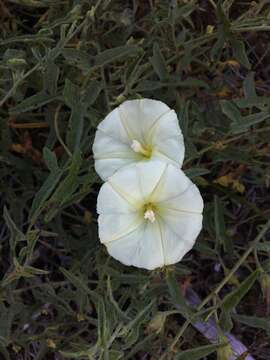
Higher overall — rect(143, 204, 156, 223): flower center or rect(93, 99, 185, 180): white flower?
rect(93, 99, 185, 180): white flower

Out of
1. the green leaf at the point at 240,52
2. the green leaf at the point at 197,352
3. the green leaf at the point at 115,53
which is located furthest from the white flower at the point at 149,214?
the green leaf at the point at 240,52

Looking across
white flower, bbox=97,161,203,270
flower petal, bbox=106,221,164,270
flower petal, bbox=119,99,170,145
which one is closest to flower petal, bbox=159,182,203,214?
white flower, bbox=97,161,203,270

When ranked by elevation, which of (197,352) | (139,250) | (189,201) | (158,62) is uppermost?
(158,62)

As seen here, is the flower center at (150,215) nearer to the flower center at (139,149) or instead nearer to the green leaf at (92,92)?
the flower center at (139,149)

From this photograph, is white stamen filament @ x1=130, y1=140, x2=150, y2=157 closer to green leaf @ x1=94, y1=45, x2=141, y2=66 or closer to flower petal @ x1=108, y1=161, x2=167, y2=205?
flower petal @ x1=108, y1=161, x2=167, y2=205

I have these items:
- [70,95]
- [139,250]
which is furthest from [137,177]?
[70,95]

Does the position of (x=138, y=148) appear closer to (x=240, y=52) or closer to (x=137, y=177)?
A: (x=137, y=177)

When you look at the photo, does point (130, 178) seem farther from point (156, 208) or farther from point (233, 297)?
point (233, 297)
